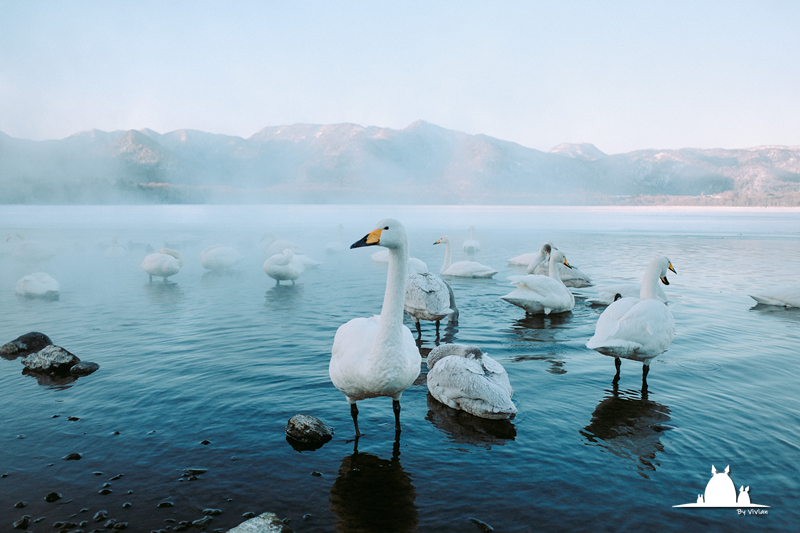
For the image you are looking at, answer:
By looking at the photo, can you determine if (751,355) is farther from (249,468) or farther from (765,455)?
(249,468)

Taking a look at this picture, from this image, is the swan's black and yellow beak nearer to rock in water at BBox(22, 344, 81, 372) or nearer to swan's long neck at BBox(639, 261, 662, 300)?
swan's long neck at BBox(639, 261, 662, 300)

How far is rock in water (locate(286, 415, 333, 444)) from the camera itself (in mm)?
5387

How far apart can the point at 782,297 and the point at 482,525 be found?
12513mm

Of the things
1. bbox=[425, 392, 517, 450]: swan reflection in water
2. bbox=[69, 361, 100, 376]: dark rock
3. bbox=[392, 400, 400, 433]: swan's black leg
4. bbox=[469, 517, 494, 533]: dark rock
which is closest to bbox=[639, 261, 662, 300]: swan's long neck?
bbox=[425, 392, 517, 450]: swan reflection in water

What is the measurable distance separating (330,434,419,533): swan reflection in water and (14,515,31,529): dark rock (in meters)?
2.51

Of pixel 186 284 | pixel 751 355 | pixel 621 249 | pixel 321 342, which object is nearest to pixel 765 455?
pixel 751 355

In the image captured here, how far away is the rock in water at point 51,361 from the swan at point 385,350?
203 inches

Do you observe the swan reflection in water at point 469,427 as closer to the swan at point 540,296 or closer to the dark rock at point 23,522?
the dark rock at point 23,522

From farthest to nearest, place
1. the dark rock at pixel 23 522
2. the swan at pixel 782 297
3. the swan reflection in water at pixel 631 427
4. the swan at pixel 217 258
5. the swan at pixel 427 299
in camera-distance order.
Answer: the swan at pixel 217 258
the swan at pixel 782 297
the swan at pixel 427 299
the swan reflection in water at pixel 631 427
the dark rock at pixel 23 522

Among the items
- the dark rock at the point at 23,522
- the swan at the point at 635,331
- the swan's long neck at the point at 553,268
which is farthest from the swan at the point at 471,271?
the dark rock at the point at 23,522

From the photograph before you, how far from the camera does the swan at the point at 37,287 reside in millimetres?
13531

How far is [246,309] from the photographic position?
1284 centimetres

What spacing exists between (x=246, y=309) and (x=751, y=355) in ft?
37.2

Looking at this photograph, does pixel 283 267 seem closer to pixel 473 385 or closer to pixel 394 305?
pixel 473 385
